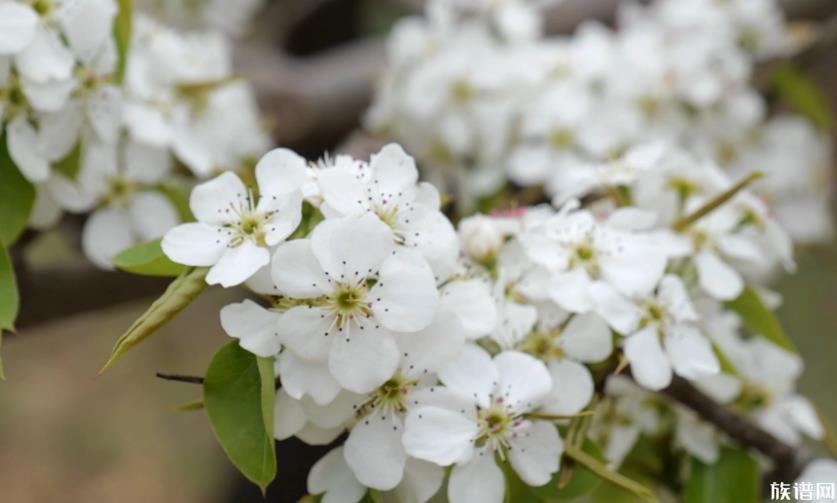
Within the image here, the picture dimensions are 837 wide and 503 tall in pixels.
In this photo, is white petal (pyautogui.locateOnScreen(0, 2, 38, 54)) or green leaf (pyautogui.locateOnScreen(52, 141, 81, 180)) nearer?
white petal (pyautogui.locateOnScreen(0, 2, 38, 54))

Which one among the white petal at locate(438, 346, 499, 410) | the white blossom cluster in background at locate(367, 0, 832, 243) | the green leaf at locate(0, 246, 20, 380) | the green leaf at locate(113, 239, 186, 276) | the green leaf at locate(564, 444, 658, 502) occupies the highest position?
the green leaf at locate(113, 239, 186, 276)

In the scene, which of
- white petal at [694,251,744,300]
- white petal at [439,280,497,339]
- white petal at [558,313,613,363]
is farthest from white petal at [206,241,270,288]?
white petal at [694,251,744,300]

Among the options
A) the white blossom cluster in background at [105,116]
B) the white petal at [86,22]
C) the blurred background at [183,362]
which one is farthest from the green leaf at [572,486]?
the blurred background at [183,362]

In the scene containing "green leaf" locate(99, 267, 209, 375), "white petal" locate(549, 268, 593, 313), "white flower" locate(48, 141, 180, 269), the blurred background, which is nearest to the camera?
"green leaf" locate(99, 267, 209, 375)

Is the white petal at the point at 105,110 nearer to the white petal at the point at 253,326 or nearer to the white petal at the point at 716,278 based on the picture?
the white petal at the point at 253,326

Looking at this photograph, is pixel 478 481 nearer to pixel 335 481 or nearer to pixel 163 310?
pixel 335 481

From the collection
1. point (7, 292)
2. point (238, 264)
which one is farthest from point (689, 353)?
point (7, 292)

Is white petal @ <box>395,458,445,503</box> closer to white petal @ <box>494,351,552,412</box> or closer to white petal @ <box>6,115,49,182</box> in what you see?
white petal @ <box>494,351,552,412</box>
